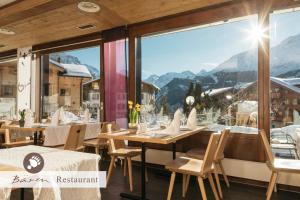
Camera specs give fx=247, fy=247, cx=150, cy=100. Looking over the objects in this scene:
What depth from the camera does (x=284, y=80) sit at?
11.4 feet

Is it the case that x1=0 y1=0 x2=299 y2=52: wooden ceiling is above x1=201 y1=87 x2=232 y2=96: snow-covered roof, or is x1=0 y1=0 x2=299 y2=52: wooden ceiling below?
above

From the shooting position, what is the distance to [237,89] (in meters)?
3.77

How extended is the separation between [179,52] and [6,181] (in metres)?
3.65

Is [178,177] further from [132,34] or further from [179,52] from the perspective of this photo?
[132,34]

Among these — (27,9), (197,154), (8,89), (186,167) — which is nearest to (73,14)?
(27,9)

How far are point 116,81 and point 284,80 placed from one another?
2.86 meters

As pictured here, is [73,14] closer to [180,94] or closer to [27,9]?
[27,9]

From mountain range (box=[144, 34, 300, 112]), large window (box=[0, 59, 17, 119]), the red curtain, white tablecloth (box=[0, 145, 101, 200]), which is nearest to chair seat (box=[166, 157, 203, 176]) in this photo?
white tablecloth (box=[0, 145, 101, 200])

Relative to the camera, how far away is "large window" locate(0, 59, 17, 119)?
706cm

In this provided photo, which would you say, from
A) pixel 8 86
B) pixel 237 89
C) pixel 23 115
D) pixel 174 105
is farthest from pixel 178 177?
pixel 8 86

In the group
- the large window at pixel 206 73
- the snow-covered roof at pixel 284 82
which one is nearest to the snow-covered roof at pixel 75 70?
the large window at pixel 206 73

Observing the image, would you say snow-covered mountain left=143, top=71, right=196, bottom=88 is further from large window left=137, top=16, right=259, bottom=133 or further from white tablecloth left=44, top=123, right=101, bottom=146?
white tablecloth left=44, top=123, right=101, bottom=146

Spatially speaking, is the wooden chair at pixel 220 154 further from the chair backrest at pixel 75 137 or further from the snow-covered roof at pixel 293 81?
the chair backrest at pixel 75 137

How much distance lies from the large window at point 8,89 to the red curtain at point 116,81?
3624mm
